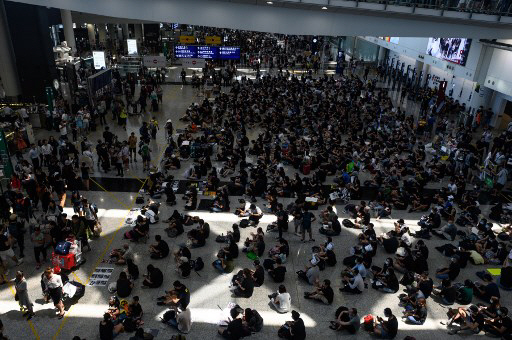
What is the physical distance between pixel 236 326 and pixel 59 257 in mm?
5842

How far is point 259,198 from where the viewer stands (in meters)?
16.6

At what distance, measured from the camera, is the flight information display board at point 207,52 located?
31.6m

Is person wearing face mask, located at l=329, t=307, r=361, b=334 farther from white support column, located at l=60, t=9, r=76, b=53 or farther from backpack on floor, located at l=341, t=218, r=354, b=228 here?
white support column, located at l=60, t=9, r=76, b=53

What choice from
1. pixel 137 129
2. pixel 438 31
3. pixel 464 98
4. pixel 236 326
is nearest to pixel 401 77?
pixel 464 98

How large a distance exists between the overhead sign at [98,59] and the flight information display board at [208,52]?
951 cm

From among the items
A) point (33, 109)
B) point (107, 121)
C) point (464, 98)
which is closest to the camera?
point (33, 109)

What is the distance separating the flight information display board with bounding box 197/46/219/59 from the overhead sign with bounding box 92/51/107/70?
9.51 meters

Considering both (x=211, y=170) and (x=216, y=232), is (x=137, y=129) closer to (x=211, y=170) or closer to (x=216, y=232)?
(x=211, y=170)

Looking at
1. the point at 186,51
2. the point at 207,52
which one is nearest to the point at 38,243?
the point at 186,51

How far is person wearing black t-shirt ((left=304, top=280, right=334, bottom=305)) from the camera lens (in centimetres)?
1075

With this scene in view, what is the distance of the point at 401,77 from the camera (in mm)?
39594

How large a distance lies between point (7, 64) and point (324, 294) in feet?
82.4

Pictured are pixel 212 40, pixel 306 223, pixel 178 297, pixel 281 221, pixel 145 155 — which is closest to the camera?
pixel 178 297

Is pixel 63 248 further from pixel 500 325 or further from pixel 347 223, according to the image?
pixel 500 325
